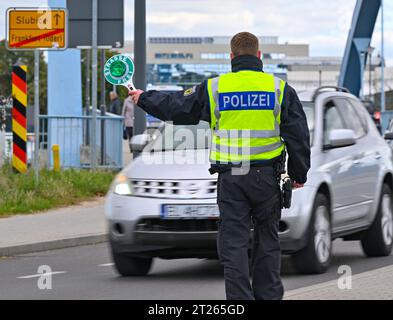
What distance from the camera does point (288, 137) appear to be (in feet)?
25.9

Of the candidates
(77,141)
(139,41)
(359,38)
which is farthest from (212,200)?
(359,38)

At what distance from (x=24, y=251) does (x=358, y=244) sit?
387 cm

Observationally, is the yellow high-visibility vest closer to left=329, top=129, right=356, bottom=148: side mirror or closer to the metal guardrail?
left=329, top=129, right=356, bottom=148: side mirror

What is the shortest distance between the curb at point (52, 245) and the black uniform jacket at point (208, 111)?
20.3 ft

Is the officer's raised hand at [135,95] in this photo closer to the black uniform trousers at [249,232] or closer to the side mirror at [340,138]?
the black uniform trousers at [249,232]

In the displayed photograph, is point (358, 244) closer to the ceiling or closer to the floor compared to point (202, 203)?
closer to the floor

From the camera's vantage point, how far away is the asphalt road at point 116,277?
10.3 meters

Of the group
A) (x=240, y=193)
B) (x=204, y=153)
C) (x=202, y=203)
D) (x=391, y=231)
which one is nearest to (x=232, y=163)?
(x=240, y=193)

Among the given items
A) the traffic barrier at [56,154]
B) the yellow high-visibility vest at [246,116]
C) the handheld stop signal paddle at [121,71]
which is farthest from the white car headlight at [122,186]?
the traffic barrier at [56,154]

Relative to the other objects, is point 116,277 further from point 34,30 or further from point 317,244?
point 34,30

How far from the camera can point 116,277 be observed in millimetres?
11680

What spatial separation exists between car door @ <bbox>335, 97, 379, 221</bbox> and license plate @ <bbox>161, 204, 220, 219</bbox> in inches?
76.2
